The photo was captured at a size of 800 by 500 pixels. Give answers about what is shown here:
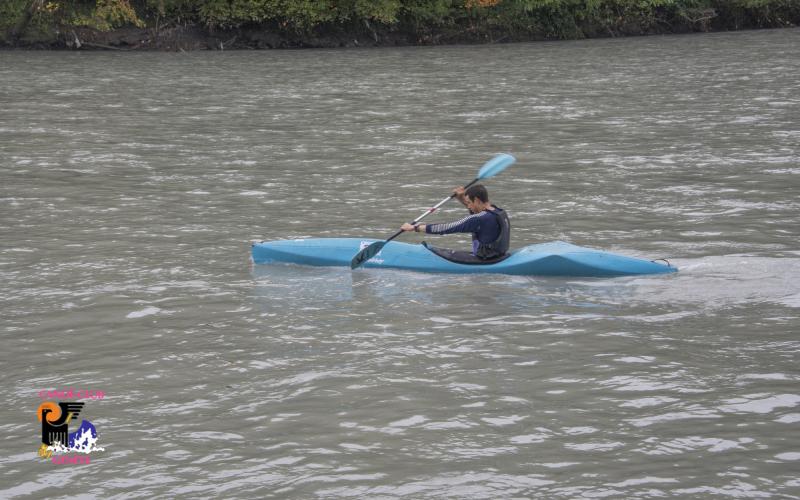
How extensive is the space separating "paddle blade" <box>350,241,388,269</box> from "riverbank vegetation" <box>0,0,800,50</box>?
25584 millimetres

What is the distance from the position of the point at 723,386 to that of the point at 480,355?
4.85 ft

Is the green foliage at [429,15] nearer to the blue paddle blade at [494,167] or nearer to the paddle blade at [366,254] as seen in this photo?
the blue paddle blade at [494,167]

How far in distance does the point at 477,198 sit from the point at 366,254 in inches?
39.6

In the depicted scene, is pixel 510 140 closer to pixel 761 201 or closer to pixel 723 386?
pixel 761 201

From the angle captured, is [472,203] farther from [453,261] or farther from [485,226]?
[453,261]

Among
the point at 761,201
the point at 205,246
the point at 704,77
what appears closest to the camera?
the point at 205,246

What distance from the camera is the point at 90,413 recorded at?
6.58 metres

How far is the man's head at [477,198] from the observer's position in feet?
31.5

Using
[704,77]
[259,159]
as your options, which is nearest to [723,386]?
[259,159]

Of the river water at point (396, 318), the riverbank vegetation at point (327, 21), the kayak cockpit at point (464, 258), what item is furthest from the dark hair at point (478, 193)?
the riverbank vegetation at point (327, 21)

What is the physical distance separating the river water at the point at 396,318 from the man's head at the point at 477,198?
23.5 inches

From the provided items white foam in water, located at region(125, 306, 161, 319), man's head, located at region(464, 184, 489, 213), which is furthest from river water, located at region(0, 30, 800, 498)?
man's head, located at region(464, 184, 489, 213)

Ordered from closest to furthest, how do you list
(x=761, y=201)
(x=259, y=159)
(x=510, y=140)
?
(x=761, y=201) < (x=259, y=159) < (x=510, y=140)

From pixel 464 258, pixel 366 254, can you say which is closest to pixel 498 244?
pixel 464 258
